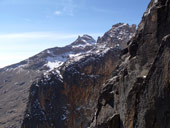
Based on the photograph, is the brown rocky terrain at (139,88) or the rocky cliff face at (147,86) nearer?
the rocky cliff face at (147,86)

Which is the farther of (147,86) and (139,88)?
(139,88)

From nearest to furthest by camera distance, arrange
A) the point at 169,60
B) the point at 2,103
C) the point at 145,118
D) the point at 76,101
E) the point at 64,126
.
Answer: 1. the point at 169,60
2. the point at 145,118
3. the point at 64,126
4. the point at 76,101
5. the point at 2,103

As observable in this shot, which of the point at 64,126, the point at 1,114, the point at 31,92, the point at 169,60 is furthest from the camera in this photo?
the point at 1,114

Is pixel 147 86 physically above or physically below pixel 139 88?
above

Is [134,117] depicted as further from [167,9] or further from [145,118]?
[167,9]

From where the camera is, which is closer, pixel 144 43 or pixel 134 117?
pixel 134 117

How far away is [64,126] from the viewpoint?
251ft

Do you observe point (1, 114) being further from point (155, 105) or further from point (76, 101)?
point (155, 105)

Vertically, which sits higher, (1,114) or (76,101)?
(76,101)

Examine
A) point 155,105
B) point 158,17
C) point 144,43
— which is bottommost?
point 155,105

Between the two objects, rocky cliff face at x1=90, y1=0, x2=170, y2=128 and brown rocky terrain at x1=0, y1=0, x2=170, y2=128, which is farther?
brown rocky terrain at x1=0, y1=0, x2=170, y2=128

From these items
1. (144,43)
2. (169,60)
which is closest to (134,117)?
(169,60)

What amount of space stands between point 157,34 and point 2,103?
6844 inches

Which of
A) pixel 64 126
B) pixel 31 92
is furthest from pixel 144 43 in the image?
pixel 31 92
